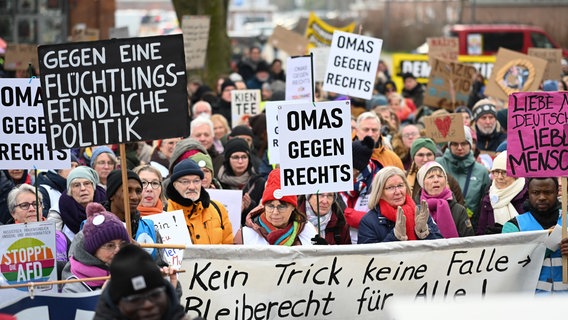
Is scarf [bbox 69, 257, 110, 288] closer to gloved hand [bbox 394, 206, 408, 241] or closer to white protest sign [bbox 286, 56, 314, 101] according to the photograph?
gloved hand [bbox 394, 206, 408, 241]

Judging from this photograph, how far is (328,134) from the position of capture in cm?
848

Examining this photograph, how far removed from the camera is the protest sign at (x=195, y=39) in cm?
2011

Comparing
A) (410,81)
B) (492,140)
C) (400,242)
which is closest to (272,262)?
(400,242)

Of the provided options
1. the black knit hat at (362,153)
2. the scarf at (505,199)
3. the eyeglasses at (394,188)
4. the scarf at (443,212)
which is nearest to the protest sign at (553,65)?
the black knit hat at (362,153)

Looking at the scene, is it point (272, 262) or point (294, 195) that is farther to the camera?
point (294, 195)

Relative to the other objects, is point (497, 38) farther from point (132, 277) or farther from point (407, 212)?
point (132, 277)

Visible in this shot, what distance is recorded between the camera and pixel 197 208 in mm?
8594

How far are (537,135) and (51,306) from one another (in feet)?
11.5

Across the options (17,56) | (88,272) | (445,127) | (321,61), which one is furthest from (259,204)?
(17,56)

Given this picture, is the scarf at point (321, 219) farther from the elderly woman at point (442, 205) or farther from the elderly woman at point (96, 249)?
the elderly woman at point (96, 249)

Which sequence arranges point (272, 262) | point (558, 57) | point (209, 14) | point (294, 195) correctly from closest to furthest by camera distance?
point (272, 262) < point (294, 195) < point (558, 57) < point (209, 14)

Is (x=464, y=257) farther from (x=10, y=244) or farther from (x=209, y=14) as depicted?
(x=209, y=14)

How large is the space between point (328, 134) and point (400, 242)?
4.16ft

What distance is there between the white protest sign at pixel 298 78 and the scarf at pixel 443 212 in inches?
147
